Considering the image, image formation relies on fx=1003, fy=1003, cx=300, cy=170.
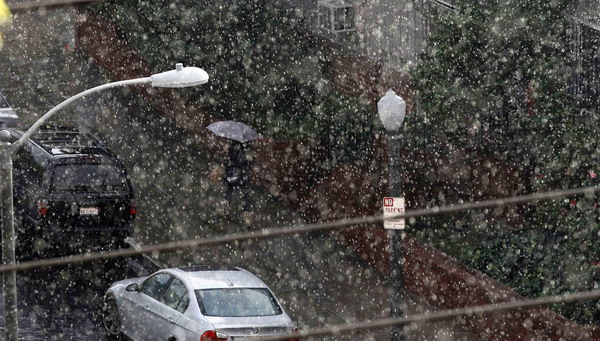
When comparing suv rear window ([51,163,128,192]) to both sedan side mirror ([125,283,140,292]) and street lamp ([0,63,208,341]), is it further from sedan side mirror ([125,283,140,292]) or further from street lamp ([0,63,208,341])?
street lamp ([0,63,208,341])

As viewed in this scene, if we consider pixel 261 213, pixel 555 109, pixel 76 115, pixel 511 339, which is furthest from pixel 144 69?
pixel 511 339

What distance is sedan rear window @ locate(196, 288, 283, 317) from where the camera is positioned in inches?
446

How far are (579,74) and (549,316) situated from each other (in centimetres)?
416

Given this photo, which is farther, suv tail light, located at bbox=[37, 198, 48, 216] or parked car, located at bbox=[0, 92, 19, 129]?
parked car, located at bbox=[0, 92, 19, 129]

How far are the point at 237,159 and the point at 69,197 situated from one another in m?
3.97

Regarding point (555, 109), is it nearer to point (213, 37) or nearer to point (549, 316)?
point (549, 316)

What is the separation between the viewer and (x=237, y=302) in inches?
454

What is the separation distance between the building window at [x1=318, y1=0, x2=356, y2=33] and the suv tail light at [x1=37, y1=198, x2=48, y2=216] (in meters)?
7.00

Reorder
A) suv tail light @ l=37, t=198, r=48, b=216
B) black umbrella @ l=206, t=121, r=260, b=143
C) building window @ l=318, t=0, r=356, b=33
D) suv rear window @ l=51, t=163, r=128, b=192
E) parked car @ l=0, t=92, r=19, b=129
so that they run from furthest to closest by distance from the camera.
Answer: building window @ l=318, t=0, r=356, b=33
parked car @ l=0, t=92, r=19, b=129
black umbrella @ l=206, t=121, r=260, b=143
suv rear window @ l=51, t=163, r=128, b=192
suv tail light @ l=37, t=198, r=48, b=216

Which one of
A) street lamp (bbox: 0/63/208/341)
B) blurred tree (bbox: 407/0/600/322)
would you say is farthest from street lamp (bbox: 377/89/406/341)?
street lamp (bbox: 0/63/208/341)

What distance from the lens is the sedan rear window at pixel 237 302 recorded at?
37.2ft

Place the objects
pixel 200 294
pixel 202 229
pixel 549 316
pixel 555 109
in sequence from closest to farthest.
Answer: pixel 200 294, pixel 549 316, pixel 555 109, pixel 202 229

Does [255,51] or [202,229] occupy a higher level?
[255,51]

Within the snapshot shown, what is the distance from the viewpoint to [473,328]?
542 inches
